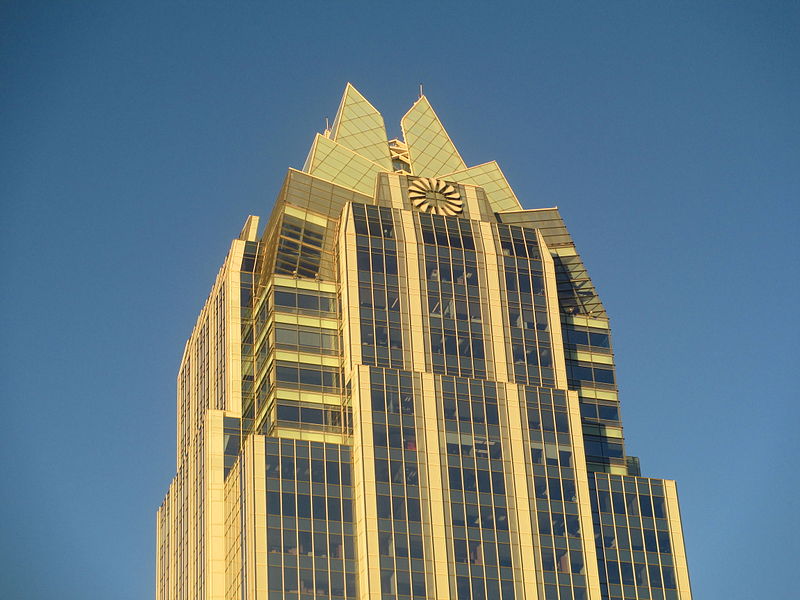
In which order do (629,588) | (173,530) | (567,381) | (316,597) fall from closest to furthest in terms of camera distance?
(316,597)
(629,588)
(567,381)
(173,530)

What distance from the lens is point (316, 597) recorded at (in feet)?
488

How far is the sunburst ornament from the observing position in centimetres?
17838

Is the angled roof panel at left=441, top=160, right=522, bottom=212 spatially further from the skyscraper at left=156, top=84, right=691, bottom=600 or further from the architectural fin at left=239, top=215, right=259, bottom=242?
the architectural fin at left=239, top=215, right=259, bottom=242

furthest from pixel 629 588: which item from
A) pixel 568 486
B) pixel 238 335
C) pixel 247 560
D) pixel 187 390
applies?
pixel 187 390

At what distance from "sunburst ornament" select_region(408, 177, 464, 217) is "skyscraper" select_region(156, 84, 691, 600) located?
8.0 inches

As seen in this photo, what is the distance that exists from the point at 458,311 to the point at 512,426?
1395 cm

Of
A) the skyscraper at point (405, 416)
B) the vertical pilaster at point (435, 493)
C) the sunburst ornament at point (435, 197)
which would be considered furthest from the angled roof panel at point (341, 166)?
the vertical pilaster at point (435, 493)

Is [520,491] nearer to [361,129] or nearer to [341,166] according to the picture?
[341,166]

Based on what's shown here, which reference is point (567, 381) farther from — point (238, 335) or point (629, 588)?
point (238, 335)

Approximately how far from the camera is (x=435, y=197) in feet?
589

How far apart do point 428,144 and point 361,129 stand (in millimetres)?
8702

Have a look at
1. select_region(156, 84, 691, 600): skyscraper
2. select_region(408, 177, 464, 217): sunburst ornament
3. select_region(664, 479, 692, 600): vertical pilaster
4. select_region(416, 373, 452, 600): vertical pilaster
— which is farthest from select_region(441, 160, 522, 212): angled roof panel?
select_region(664, 479, 692, 600): vertical pilaster

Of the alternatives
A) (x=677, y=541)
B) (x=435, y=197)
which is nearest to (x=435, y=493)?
(x=677, y=541)

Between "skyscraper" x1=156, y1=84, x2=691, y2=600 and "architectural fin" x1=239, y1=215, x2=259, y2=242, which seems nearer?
"skyscraper" x1=156, y1=84, x2=691, y2=600
